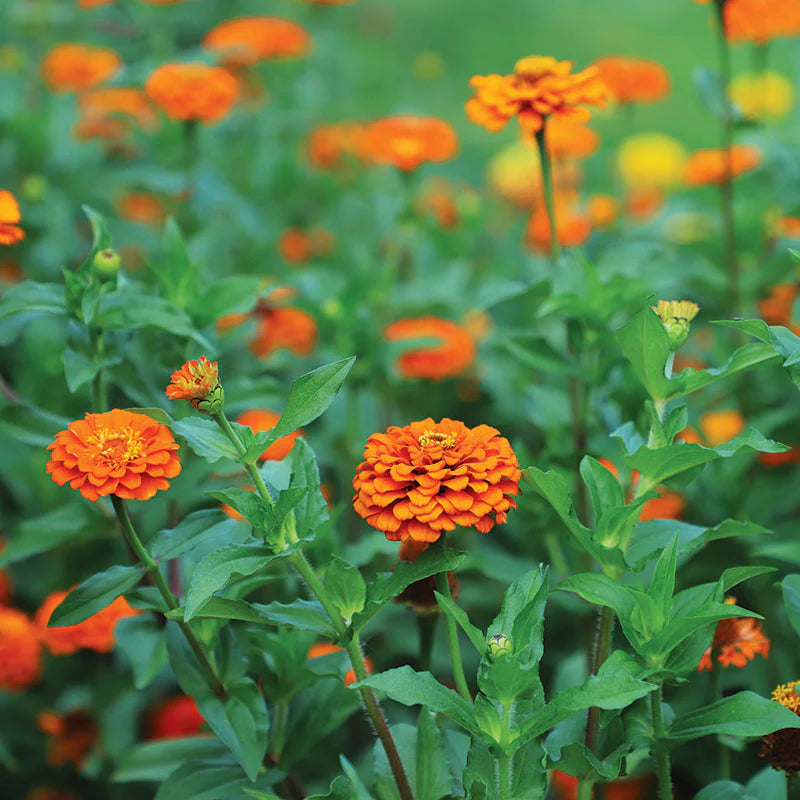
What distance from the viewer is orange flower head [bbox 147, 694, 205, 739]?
1.31 m

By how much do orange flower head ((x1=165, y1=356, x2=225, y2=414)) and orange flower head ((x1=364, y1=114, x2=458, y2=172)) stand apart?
98cm

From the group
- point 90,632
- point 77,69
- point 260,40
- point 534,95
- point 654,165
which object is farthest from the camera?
point 654,165

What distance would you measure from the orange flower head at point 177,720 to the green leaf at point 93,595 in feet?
1.32

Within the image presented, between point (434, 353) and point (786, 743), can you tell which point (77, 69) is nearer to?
point (434, 353)

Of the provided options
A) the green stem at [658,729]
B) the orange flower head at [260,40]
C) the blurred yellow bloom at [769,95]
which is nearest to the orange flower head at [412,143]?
the orange flower head at [260,40]

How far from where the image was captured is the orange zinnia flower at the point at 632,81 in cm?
176

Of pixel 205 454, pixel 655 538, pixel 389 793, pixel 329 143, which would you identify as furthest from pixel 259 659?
pixel 329 143

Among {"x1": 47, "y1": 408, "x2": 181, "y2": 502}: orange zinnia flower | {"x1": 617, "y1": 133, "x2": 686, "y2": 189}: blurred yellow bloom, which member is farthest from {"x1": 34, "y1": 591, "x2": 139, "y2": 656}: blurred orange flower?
{"x1": 617, "y1": 133, "x2": 686, "y2": 189}: blurred yellow bloom

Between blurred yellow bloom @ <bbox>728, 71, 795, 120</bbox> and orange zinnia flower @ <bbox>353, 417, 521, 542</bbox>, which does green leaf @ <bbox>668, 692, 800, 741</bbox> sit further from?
blurred yellow bloom @ <bbox>728, 71, 795, 120</bbox>

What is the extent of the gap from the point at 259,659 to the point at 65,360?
0.38 meters

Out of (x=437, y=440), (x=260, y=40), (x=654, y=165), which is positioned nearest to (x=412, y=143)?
(x=260, y=40)

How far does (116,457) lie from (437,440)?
27 centimetres

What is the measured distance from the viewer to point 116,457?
2.77ft

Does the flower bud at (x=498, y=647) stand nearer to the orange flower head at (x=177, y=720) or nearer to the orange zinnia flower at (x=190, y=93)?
the orange flower head at (x=177, y=720)
